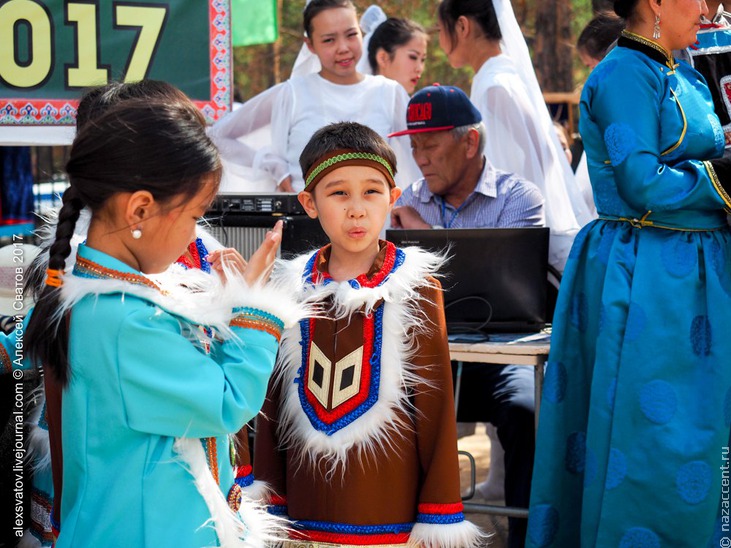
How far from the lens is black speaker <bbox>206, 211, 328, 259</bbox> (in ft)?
9.56

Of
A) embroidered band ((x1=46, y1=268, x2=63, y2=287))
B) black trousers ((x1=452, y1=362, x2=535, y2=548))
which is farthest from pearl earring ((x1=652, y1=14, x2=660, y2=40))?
embroidered band ((x1=46, y1=268, x2=63, y2=287))

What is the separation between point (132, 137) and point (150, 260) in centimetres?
23

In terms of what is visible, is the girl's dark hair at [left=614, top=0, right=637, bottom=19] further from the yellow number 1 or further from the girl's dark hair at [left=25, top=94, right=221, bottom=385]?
the yellow number 1

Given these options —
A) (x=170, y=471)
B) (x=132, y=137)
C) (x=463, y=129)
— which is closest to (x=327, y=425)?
(x=170, y=471)

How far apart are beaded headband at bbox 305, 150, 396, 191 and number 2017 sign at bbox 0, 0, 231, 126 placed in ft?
5.21

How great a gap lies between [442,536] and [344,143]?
0.98 meters

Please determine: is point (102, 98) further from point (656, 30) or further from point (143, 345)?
point (656, 30)

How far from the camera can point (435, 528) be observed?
6.97ft

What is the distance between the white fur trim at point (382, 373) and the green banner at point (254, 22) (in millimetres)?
4028

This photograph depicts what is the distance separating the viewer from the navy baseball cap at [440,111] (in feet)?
11.8

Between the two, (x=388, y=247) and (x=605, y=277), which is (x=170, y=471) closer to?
(x=388, y=247)

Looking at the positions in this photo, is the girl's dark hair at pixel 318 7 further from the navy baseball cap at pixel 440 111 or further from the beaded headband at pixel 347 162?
the beaded headband at pixel 347 162

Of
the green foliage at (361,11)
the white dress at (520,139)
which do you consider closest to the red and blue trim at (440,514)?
the white dress at (520,139)

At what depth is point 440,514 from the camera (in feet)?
7.02
